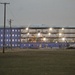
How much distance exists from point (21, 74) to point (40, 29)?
439 feet

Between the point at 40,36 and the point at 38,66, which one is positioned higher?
the point at 40,36

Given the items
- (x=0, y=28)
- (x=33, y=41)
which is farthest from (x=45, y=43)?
(x=0, y=28)

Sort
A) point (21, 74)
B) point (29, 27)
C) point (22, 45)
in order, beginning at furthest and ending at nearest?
point (29, 27) → point (22, 45) → point (21, 74)

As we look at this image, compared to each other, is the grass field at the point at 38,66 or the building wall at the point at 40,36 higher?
the building wall at the point at 40,36

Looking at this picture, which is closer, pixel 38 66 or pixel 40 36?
pixel 38 66

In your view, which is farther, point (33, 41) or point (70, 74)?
point (33, 41)

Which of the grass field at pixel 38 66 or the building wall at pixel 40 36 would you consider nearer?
the grass field at pixel 38 66

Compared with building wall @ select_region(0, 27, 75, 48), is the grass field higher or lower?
lower

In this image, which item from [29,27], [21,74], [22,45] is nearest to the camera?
[21,74]

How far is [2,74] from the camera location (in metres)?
15.3

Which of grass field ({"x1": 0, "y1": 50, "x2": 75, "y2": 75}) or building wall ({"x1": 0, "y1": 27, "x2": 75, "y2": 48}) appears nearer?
grass field ({"x1": 0, "y1": 50, "x2": 75, "y2": 75})

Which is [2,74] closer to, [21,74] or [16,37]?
[21,74]

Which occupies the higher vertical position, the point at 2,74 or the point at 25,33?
the point at 25,33

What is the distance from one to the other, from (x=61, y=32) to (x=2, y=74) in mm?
135533
